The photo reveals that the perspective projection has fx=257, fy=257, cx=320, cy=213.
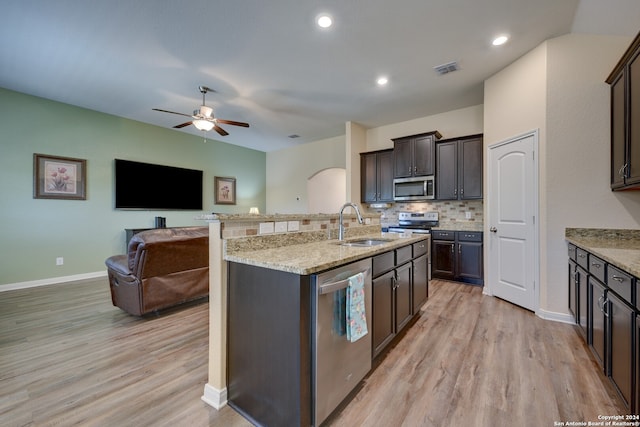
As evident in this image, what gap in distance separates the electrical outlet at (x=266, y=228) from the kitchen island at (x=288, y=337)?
4.4 inches

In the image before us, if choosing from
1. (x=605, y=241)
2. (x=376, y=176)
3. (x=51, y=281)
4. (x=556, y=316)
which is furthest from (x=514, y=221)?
(x=51, y=281)

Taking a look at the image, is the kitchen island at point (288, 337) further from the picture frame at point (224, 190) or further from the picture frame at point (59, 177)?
the picture frame at point (224, 190)

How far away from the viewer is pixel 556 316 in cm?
267

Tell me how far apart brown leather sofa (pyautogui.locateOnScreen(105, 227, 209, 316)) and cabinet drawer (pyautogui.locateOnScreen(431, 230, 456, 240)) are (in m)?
3.47

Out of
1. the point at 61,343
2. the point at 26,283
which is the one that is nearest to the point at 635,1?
the point at 61,343

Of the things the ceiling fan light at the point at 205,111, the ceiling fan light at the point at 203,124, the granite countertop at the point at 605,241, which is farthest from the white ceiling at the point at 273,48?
the granite countertop at the point at 605,241

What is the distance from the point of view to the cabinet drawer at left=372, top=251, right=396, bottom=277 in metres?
1.79

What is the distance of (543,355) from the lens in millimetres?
2021

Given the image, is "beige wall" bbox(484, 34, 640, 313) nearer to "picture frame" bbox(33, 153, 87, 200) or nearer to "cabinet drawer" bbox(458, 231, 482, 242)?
"cabinet drawer" bbox(458, 231, 482, 242)

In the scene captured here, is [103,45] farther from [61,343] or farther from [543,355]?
[543,355]

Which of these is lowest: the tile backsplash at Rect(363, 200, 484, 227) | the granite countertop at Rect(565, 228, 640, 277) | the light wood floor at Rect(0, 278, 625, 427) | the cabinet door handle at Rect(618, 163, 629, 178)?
the light wood floor at Rect(0, 278, 625, 427)

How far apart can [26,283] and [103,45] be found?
3.74 m

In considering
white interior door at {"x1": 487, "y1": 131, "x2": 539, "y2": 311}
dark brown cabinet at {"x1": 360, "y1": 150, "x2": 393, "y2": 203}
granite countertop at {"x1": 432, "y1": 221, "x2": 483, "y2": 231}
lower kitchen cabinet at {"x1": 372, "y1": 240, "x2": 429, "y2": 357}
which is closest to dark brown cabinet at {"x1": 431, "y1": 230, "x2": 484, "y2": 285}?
granite countertop at {"x1": 432, "y1": 221, "x2": 483, "y2": 231}

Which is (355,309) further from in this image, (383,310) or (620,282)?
(620,282)
